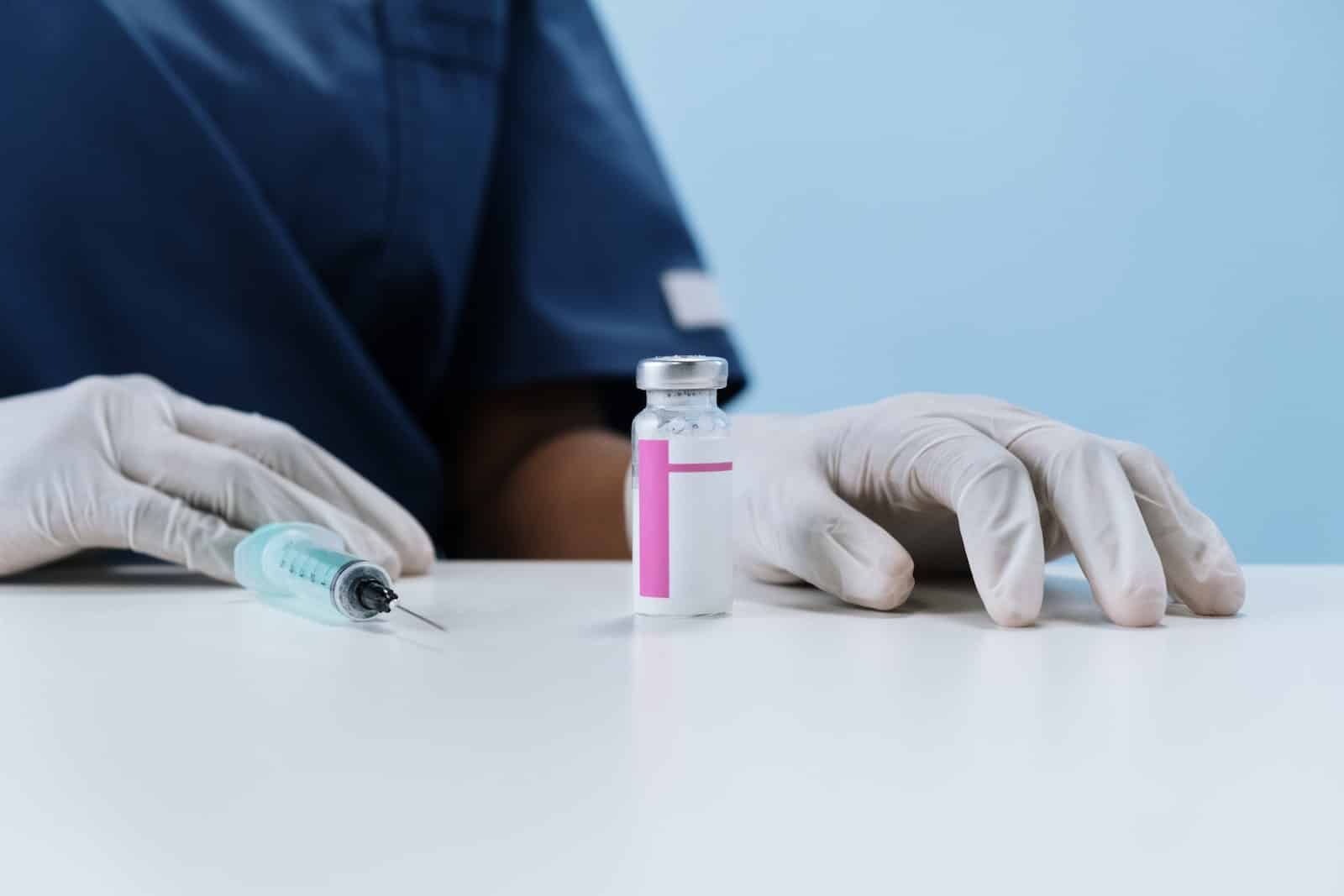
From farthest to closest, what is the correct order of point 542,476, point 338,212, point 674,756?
point 542,476, point 338,212, point 674,756

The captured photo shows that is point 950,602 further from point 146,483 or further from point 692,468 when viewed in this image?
point 146,483

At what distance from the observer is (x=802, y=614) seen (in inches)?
24.0

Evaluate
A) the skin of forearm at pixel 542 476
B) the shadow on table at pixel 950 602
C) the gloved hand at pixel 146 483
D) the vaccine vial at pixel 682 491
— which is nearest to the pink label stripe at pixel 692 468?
the vaccine vial at pixel 682 491

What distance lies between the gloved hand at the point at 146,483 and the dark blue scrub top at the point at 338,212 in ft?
0.96

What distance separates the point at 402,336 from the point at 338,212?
0.47 ft

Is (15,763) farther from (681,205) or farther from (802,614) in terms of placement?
(681,205)

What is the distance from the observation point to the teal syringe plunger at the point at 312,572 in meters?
0.56

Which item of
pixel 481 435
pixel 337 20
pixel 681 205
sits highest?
pixel 337 20

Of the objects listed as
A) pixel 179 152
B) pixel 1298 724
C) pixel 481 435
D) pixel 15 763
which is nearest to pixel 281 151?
pixel 179 152

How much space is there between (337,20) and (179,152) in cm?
21

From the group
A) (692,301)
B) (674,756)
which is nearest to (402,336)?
(692,301)

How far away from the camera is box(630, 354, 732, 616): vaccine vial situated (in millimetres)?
577

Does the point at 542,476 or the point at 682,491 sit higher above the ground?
the point at 682,491

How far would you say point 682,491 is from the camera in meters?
0.58
